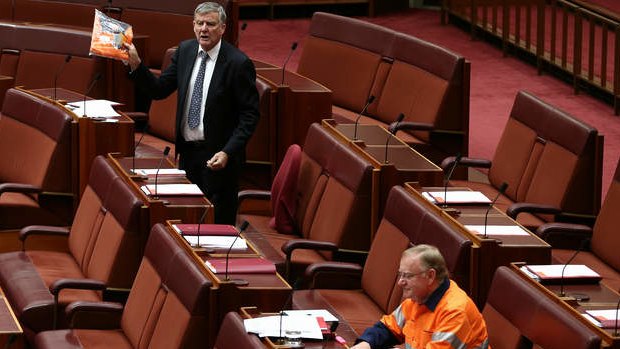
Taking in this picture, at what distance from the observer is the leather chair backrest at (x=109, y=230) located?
124 inches

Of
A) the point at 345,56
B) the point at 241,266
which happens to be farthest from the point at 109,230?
the point at 345,56

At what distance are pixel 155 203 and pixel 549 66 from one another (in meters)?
2.55

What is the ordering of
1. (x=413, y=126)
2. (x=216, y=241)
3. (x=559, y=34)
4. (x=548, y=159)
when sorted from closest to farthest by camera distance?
(x=216, y=241) → (x=548, y=159) → (x=413, y=126) → (x=559, y=34)

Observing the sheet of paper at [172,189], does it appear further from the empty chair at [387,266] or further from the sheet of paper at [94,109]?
the sheet of paper at [94,109]

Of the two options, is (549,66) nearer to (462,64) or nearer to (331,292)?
(462,64)

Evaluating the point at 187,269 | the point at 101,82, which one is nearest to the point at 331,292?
the point at 187,269

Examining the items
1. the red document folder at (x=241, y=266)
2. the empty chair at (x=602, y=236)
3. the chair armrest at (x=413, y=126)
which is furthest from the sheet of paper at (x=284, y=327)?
the chair armrest at (x=413, y=126)

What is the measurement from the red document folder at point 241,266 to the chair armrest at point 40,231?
0.75 metres

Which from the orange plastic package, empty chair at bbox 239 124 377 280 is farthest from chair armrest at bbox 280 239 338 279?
the orange plastic package

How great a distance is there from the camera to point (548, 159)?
11.6 ft

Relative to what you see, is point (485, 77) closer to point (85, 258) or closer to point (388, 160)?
point (388, 160)

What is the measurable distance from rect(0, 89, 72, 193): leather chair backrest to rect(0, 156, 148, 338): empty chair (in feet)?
0.91

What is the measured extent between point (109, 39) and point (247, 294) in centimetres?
93

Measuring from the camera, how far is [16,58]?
453 centimetres
